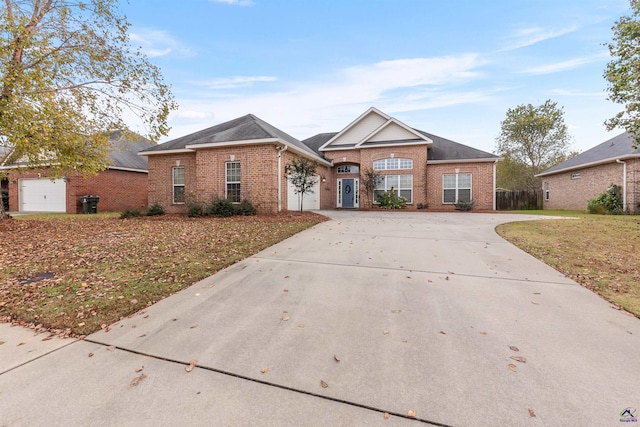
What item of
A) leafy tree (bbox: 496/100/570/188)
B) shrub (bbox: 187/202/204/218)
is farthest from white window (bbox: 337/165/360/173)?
leafy tree (bbox: 496/100/570/188)

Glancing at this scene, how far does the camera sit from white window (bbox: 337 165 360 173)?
20.3m

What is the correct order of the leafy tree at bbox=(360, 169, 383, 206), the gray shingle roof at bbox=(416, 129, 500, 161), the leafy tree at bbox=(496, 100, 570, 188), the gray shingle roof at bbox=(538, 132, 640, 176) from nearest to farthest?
the gray shingle roof at bbox=(538, 132, 640, 176) → the gray shingle roof at bbox=(416, 129, 500, 161) → the leafy tree at bbox=(360, 169, 383, 206) → the leafy tree at bbox=(496, 100, 570, 188)

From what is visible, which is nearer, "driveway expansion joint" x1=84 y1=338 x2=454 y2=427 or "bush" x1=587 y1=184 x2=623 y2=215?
"driveway expansion joint" x1=84 y1=338 x2=454 y2=427

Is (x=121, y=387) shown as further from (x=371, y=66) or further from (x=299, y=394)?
(x=371, y=66)

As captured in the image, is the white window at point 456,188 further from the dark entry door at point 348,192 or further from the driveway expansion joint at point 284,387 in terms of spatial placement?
the driveway expansion joint at point 284,387

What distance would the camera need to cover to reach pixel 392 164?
19.0m

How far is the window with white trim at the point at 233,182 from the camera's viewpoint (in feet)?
45.0

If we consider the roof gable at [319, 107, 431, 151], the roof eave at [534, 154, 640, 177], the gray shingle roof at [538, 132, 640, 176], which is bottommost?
the roof eave at [534, 154, 640, 177]

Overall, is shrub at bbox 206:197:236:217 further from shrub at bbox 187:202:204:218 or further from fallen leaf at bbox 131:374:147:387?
fallen leaf at bbox 131:374:147:387

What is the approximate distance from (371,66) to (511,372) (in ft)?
51.2

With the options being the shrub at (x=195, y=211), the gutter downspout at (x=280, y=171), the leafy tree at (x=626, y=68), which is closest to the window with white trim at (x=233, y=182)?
the shrub at (x=195, y=211)

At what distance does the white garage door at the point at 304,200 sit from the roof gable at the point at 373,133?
13.2 feet

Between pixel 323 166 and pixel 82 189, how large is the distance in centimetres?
1467

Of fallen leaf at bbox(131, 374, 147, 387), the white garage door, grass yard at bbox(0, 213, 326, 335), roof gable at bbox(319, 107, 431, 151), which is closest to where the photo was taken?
fallen leaf at bbox(131, 374, 147, 387)
